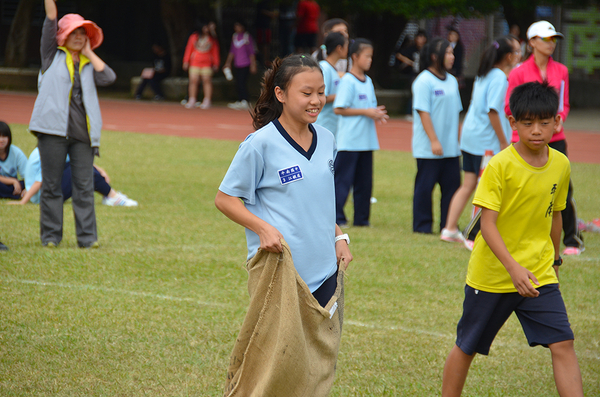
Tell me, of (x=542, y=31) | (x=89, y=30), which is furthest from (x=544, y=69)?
(x=89, y=30)

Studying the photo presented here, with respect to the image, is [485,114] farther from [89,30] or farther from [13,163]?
[13,163]

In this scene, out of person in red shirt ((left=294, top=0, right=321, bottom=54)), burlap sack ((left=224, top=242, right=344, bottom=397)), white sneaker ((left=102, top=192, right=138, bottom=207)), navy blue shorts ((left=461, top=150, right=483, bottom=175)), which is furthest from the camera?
person in red shirt ((left=294, top=0, right=321, bottom=54))

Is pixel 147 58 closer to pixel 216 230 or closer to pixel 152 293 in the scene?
pixel 216 230

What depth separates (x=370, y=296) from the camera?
554cm

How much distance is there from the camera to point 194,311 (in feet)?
16.6

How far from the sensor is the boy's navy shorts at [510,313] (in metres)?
3.32

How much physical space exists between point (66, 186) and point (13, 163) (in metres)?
1.03

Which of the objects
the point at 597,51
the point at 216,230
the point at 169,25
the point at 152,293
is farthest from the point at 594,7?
the point at 152,293

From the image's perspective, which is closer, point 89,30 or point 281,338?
point 281,338

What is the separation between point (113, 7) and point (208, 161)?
21716mm

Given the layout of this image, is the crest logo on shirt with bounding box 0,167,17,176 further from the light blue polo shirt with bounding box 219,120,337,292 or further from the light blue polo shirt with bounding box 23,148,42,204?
the light blue polo shirt with bounding box 219,120,337,292

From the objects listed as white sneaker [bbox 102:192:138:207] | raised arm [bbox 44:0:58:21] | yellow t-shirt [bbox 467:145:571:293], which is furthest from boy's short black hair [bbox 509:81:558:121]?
white sneaker [bbox 102:192:138:207]

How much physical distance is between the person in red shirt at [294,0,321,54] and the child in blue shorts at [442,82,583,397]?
1997 centimetres

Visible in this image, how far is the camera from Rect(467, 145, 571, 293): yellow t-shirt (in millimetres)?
3391
